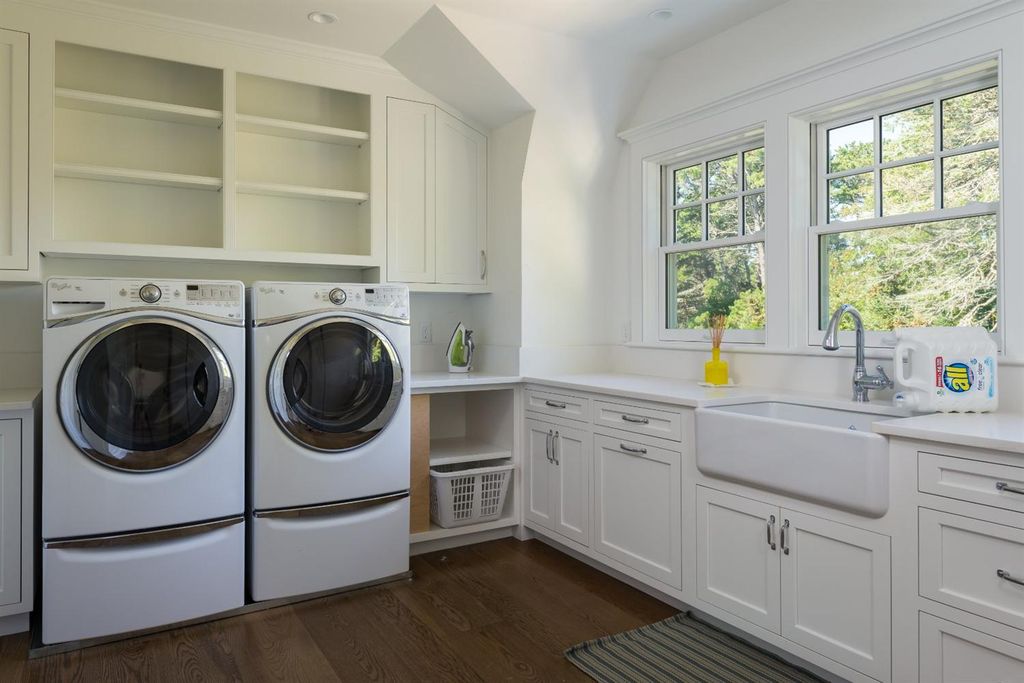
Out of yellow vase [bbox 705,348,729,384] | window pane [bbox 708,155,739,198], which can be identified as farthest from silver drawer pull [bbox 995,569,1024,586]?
window pane [bbox 708,155,739,198]

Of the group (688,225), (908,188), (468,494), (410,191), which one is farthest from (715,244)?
(468,494)

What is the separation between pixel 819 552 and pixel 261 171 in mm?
3034

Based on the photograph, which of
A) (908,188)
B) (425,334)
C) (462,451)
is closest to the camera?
(908,188)

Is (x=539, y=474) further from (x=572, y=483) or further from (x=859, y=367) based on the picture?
(x=859, y=367)

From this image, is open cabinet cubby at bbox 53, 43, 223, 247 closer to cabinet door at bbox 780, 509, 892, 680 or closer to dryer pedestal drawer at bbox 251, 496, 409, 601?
dryer pedestal drawer at bbox 251, 496, 409, 601

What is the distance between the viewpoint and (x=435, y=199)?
12.2 feet

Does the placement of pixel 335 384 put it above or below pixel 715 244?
below

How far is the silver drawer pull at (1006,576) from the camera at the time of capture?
5.44 ft

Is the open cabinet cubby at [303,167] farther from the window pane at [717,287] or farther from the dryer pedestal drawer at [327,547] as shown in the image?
the window pane at [717,287]

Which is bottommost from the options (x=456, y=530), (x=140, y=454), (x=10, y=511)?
(x=456, y=530)

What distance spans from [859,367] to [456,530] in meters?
1.95

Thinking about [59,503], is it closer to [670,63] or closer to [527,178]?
[527,178]

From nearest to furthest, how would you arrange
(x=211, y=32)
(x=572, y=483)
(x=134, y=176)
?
(x=134, y=176), (x=211, y=32), (x=572, y=483)

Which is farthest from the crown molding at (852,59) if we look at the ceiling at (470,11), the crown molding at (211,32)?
the crown molding at (211,32)
